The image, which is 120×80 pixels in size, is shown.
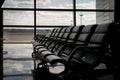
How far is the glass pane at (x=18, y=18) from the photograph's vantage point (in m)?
7.57

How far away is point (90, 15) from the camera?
8016mm

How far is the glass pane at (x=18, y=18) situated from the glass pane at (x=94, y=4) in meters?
1.69

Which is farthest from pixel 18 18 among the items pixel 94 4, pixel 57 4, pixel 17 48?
pixel 94 4

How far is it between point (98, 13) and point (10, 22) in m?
3.11

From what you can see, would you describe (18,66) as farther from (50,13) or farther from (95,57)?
(95,57)

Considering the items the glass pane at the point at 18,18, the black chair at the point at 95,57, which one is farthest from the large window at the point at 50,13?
the black chair at the point at 95,57

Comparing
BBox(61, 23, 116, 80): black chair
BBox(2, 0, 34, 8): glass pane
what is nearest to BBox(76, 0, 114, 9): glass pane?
BBox(2, 0, 34, 8): glass pane

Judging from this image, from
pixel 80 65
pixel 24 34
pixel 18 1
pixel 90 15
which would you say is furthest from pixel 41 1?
pixel 80 65

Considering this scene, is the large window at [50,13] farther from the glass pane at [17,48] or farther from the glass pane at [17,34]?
the glass pane at [17,48]

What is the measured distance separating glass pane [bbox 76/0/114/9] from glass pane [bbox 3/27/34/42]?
74.7 inches

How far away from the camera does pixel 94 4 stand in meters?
8.05

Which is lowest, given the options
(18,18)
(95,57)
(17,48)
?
(17,48)

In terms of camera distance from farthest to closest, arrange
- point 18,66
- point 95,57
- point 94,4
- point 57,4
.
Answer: point 94,4 < point 57,4 < point 18,66 < point 95,57

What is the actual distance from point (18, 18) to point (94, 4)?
2.74 metres
